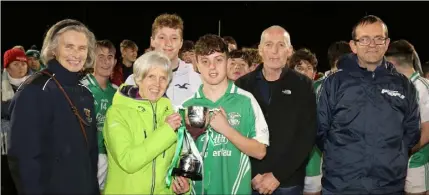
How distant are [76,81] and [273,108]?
59.5 inches

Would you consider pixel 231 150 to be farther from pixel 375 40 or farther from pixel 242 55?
pixel 242 55

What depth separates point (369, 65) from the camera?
3.81m

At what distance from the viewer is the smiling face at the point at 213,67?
3504 mm

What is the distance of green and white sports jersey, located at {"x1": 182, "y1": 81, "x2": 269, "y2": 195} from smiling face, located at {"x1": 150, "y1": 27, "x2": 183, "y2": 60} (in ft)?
2.59

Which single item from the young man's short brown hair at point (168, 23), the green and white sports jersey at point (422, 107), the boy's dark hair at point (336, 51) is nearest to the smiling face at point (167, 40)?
the young man's short brown hair at point (168, 23)

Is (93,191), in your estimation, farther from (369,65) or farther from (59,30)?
(369,65)

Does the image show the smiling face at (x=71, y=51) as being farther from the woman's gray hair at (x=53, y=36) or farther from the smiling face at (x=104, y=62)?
the smiling face at (x=104, y=62)

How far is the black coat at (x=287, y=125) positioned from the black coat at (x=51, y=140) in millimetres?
1359

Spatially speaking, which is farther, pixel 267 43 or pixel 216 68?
pixel 267 43

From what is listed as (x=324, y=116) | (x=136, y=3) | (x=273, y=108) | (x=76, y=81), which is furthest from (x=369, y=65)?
(x=136, y=3)

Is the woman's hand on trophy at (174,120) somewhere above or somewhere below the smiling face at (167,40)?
below

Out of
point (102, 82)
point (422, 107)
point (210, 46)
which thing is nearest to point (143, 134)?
point (210, 46)

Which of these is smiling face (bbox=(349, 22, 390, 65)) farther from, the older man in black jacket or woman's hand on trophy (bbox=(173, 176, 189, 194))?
woman's hand on trophy (bbox=(173, 176, 189, 194))

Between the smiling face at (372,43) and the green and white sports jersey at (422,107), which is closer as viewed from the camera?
the smiling face at (372,43)
